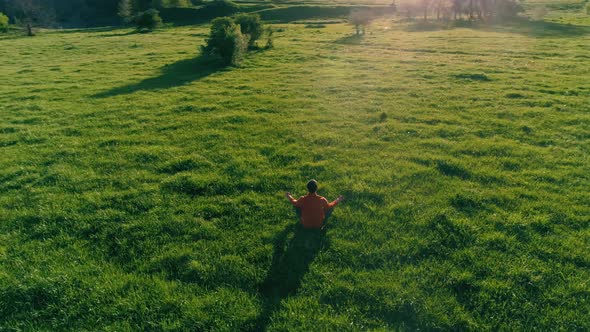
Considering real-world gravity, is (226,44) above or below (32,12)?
below

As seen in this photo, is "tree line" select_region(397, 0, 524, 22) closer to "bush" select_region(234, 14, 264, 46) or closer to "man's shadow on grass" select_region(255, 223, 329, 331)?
"bush" select_region(234, 14, 264, 46)

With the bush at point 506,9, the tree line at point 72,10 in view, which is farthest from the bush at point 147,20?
the bush at point 506,9

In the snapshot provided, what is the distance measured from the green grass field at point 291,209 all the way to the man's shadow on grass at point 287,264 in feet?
0.11

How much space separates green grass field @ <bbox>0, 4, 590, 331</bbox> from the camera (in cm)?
611

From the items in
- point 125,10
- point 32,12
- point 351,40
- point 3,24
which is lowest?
point 351,40

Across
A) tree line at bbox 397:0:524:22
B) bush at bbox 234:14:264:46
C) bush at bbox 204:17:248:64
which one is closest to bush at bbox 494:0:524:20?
tree line at bbox 397:0:524:22

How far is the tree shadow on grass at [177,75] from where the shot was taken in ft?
64.7

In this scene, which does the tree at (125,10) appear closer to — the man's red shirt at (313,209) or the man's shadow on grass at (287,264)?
the man's red shirt at (313,209)

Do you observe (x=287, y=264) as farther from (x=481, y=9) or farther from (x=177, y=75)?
(x=481, y=9)

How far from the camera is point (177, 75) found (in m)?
23.0

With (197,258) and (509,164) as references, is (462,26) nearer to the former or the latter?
(509,164)

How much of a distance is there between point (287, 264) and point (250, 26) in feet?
94.4

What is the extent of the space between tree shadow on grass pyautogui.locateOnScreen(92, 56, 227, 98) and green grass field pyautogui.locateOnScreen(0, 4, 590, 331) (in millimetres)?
778

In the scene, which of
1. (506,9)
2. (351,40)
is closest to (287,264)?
(351,40)
